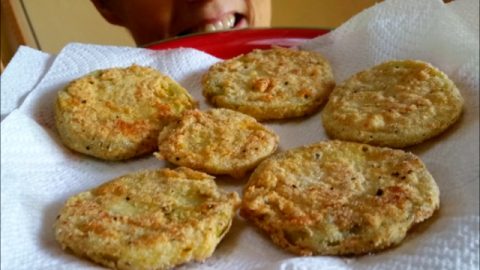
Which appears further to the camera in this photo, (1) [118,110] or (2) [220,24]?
(2) [220,24]

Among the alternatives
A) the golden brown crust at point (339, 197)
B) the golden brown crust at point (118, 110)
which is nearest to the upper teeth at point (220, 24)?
the golden brown crust at point (118, 110)

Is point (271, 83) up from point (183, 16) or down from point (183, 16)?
up

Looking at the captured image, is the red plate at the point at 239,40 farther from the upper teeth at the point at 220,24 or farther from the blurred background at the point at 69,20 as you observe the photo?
the blurred background at the point at 69,20

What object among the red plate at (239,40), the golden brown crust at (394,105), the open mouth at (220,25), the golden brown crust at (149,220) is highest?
the golden brown crust at (394,105)

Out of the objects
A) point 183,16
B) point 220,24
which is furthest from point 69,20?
point 220,24

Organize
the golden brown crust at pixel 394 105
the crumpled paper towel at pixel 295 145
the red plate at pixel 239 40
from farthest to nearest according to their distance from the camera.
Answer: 1. the red plate at pixel 239 40
2. the golden brown crust at pixel 394 105
3. the crumpled paper towel at pixel 295 145

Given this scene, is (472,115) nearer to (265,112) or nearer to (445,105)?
(445,105)

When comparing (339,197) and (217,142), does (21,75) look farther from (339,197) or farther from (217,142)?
(339,197)
